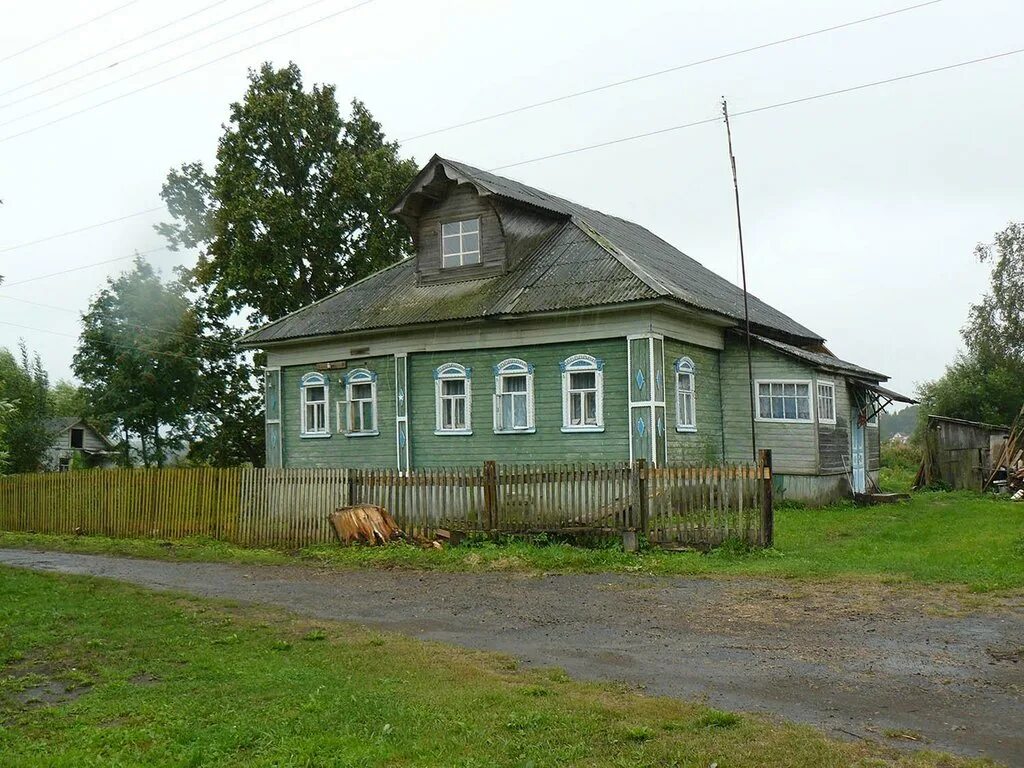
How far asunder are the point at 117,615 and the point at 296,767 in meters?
5.79

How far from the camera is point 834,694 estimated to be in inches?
252

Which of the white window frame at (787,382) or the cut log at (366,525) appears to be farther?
the white window frame at (787,382)

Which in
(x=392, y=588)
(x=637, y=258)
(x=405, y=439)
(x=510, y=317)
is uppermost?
(x=637, y=258)

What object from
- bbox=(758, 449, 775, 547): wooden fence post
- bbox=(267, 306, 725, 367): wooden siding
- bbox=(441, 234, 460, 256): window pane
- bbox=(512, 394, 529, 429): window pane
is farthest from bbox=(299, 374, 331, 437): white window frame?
bbox=(758, 449, 775, 547): wooden fence post

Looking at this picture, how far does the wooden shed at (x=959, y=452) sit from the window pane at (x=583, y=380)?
1311cm

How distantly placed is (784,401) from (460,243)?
8863 mm

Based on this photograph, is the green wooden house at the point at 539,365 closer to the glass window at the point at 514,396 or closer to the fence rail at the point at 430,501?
the glass window at the point at 514,396

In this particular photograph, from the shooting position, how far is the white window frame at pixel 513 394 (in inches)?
858

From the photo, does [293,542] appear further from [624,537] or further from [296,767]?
[296,767]

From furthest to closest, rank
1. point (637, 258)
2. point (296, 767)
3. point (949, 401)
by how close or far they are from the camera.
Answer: point (949, 401), point (637, 258), point (296, 767)

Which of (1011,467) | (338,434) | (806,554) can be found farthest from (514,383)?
(1011,467)

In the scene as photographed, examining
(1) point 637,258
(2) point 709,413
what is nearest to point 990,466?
(2) point 709,413

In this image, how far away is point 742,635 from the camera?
336 inches

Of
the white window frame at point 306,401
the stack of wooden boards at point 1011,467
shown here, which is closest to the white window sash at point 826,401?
the stack of wooden boards at point 1011,467
